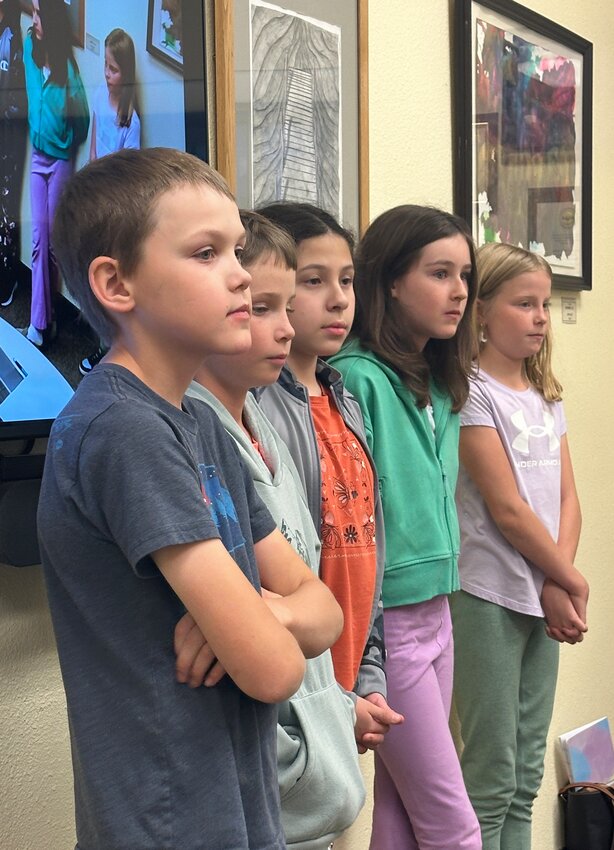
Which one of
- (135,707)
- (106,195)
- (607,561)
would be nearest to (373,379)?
(106,195)

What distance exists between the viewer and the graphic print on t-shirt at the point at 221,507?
1.07 meters

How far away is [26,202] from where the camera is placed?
1.38 m

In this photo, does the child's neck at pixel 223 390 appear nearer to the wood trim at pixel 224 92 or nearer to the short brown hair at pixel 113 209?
the short brown hair at pixel 113 209

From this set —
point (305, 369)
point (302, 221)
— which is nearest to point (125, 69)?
point (302, 221)

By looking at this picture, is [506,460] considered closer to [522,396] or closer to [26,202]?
[522,396]

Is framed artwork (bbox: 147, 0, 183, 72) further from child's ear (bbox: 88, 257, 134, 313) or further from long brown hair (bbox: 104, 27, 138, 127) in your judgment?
child's ear (bbox: 88, 257, 134, 313)

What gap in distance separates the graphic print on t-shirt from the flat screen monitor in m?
0.38

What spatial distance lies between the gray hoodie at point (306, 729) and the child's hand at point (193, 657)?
0.25 m

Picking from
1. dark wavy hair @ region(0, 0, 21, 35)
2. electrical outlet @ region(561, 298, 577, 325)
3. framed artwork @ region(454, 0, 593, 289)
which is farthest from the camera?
electrical outlet @ region(561, 298, 577, 325)

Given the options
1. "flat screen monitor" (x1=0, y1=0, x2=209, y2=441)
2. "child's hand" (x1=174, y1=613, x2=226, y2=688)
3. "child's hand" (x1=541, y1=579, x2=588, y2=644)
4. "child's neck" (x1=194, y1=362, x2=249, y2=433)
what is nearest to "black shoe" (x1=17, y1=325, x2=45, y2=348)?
"flat screen monitor" (x1=0, y1=0, x2=209, y2=441)

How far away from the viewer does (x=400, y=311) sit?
6.08 ft

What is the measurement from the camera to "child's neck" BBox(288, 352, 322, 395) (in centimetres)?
158

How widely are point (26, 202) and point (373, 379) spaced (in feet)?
2.04

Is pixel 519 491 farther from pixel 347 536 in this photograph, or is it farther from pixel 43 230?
pixel 43 230
